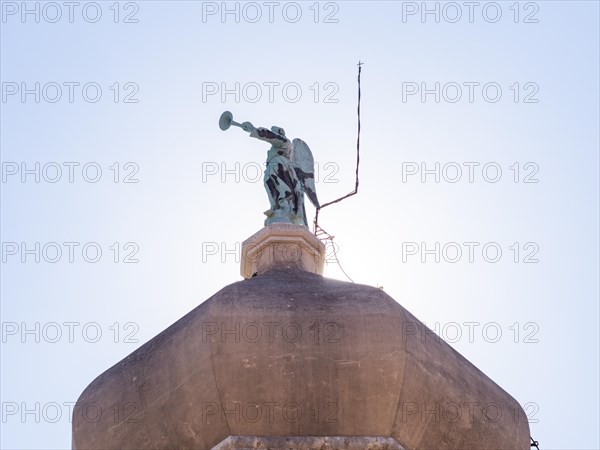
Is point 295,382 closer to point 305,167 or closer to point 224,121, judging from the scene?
point 224,121

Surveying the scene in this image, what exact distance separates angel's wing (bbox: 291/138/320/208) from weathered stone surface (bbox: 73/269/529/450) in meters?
3.18

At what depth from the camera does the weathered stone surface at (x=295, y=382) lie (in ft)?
51.6

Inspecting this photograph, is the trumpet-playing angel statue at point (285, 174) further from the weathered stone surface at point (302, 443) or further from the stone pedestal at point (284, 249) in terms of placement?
the weathered stone surface at point (302, 443)

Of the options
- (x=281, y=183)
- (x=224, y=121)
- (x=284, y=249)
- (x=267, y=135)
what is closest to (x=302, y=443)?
(x=284, y=249)

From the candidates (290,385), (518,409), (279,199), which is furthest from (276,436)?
(279,199)

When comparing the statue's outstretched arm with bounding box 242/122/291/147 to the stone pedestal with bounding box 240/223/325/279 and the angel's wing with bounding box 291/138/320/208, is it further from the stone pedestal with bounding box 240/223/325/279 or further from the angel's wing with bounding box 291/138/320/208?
the stone pedestal with bounding box 240/223/325/279

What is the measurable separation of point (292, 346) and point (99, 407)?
2239 millimetres

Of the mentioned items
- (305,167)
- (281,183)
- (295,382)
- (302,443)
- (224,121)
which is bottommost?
(302,443)

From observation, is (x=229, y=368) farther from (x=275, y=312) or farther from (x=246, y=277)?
(x=246, y=277)

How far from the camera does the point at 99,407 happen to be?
16578 millimetres

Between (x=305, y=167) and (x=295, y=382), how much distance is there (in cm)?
477

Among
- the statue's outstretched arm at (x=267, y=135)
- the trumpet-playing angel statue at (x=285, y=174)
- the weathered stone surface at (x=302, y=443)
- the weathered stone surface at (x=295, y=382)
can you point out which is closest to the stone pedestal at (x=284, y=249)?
the trumpet-playing angel statue at (x=285, y=174)

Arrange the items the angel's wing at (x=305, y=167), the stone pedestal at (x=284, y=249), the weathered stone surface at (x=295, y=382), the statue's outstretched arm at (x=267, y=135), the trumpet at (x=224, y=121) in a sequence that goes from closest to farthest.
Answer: the weathered stone surface at (x=295, y=382) < the stone pedestal at (x=284, y=249) < the trumpet at (x=224, y=121) < the statue's outstretched arm at (x=267, y=135) < the angel's wing at (x=305, y=167)

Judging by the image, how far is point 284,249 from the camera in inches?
735
